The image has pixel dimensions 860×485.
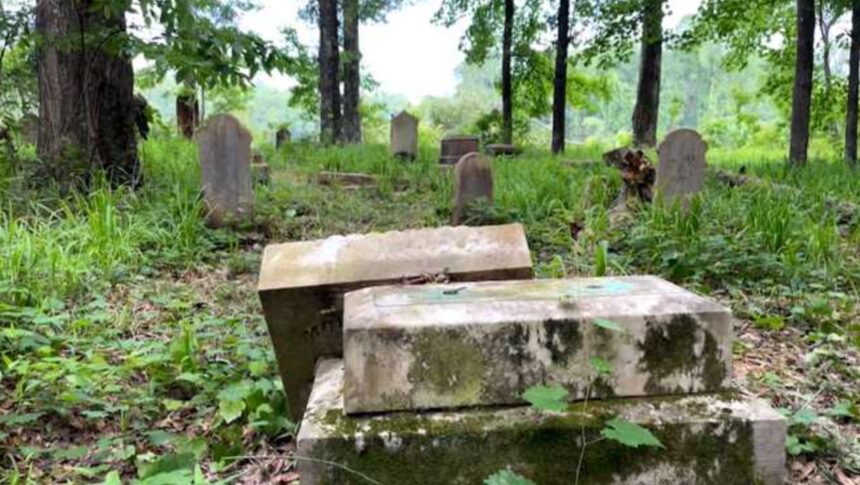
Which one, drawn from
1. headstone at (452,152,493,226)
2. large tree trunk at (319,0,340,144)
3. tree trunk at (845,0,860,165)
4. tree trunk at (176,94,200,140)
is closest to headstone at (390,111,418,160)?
large tree trunk at (319,0,340,144)

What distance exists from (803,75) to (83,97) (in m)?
8.92

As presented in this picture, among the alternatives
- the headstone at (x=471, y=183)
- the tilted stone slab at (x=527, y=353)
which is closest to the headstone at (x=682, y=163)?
the headstone at (x=471, y=183)

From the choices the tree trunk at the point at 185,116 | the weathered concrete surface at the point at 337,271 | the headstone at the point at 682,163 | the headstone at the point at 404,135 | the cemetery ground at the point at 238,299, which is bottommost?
the cemetery ground at the point at 238,299

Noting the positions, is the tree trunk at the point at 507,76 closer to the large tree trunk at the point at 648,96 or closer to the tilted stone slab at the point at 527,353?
the large tree trunk at the point at 648,96

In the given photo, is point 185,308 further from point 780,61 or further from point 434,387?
point 780,61

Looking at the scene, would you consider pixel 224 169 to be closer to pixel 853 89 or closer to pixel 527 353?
pixel 527 353

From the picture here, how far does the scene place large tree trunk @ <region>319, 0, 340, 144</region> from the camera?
14.4 metres

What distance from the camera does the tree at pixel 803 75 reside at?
31.2 feet

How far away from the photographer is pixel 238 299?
420cm

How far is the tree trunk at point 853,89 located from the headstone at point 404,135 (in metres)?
6.72

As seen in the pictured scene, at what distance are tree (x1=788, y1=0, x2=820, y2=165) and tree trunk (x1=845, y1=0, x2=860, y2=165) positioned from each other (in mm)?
1321

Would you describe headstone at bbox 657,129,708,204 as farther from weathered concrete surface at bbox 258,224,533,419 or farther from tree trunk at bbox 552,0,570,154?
tree trunk at bbox 552,0,570,154

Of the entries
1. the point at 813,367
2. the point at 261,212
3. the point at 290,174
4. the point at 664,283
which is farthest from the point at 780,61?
the point at 664,283

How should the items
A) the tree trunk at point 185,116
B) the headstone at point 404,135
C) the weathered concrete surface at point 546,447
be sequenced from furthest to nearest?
the tree trunk at point 185,116
the headstone at point 404,135
the weathered concrete surface at point 546,447
